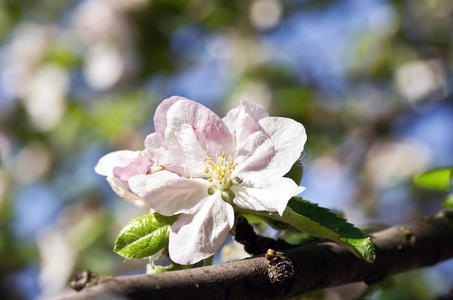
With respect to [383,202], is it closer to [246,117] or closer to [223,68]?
[223,68]

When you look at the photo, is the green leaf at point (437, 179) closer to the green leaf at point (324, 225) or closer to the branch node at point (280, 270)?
the green leaf at point (324, 225)

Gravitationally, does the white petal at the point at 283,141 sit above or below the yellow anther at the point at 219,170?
above

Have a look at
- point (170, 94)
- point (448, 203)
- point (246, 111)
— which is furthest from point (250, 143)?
point (170, 94)

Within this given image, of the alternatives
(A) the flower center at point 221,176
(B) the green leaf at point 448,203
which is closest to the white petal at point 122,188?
(A) the flower center at point 221,176

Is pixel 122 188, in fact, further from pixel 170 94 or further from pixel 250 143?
pixel 170 94

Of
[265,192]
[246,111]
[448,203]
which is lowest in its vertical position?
[448,203]

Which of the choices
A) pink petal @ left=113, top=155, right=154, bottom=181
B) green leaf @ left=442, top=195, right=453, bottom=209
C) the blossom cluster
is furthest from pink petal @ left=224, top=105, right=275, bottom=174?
green leaf @ left=442, top=195, right=453, bottom=209
